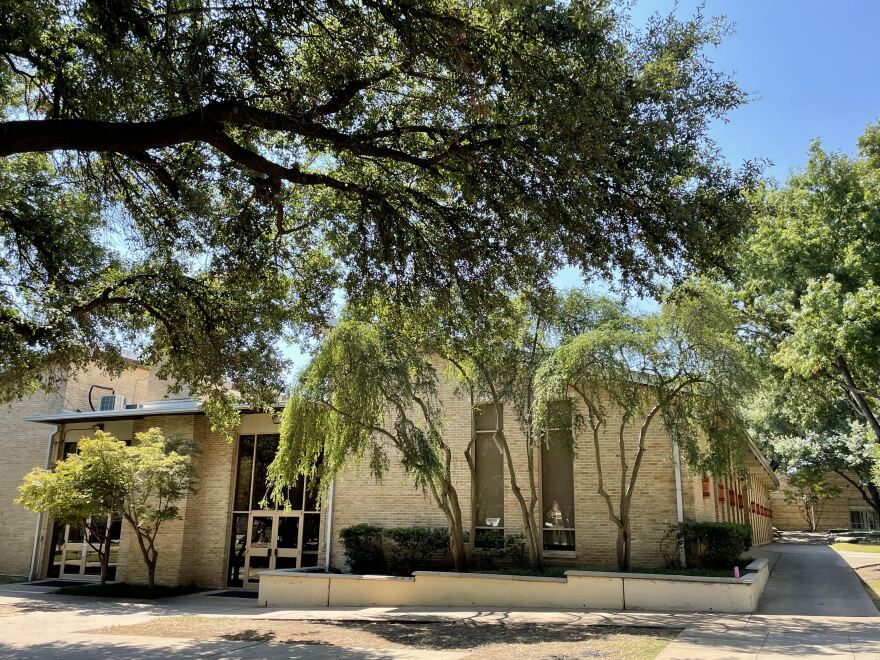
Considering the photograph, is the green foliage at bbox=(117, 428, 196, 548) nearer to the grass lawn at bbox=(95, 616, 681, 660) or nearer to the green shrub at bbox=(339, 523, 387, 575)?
the green shrub at bbox=(339, 523, 387, 575)

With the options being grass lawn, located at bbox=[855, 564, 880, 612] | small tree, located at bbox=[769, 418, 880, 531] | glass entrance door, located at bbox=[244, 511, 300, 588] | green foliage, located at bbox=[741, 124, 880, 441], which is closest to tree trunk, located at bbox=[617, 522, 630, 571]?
grass lawn, located at bbox=[855, 564, 880, 612]

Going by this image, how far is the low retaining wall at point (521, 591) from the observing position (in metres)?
13.7

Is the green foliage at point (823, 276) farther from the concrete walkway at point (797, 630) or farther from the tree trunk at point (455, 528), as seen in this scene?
the tree trunk at point (455, 528)

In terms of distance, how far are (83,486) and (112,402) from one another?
9890 mm

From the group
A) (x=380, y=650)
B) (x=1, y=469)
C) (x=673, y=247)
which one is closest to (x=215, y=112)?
(x=673, y=247)

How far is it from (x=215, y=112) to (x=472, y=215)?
12.0ft

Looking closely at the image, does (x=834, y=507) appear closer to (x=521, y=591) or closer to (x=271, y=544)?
(x=271, y=544)

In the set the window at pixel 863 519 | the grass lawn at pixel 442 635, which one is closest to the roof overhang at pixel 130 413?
the grass lawn at pixel 442 635

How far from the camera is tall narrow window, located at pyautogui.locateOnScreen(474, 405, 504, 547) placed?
19.2m

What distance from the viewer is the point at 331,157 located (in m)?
11.0

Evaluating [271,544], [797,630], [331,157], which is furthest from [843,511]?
[331,157]

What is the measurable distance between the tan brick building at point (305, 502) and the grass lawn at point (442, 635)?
5681mm

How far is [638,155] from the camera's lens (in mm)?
7688

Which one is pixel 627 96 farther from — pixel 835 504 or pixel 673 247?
pixel 835 504
